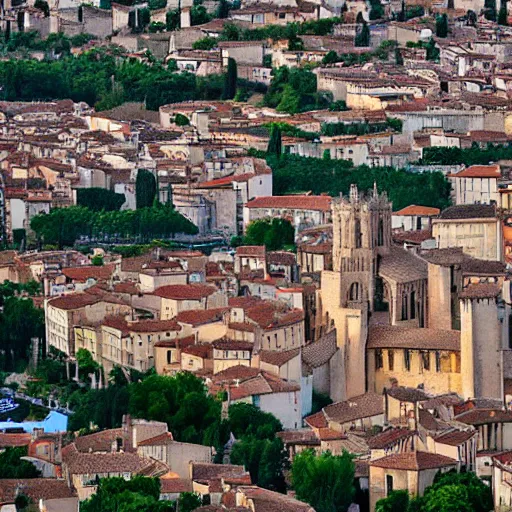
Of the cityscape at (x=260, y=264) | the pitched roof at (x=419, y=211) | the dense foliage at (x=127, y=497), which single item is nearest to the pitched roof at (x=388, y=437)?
the cityscape at (x=260, y=264)

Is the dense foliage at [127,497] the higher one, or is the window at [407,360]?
the dense foliage at [127,497]

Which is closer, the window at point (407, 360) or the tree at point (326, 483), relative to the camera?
the tree at point (326, 483)

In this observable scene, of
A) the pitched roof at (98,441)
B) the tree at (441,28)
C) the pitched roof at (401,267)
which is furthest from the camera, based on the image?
the tree at (441,28)

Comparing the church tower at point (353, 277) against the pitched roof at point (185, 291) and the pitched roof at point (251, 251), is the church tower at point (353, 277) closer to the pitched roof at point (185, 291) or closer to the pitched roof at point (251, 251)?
the pitched roof at point (185, 291)

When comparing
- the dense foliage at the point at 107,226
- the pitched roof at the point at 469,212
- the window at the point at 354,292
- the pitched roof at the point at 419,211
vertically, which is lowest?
the dense foliage at the point at 107,226

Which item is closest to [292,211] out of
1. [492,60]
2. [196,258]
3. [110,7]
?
[196,258]

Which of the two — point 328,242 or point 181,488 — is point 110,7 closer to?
point 328,242

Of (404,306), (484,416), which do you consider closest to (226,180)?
(404,306)

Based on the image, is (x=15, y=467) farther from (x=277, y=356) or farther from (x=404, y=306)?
(x=404, y=306)
